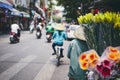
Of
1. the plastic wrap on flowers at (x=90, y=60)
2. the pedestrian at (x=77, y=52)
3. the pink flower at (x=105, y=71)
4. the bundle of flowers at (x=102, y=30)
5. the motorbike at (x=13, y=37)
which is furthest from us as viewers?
the motorbike at (x=13, y=37)

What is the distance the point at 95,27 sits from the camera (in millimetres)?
4293

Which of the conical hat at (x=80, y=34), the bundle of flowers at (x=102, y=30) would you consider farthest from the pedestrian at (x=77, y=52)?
the bundle of flowers at (x=102, y=30)

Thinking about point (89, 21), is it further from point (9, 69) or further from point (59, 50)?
point (59, 50)

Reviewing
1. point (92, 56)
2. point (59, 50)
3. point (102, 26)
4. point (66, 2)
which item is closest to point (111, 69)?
point (92, 56)

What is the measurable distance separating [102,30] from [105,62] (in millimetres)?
544

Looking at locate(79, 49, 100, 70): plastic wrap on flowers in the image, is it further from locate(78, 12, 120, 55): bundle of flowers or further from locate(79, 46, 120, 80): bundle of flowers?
locate(78, 12, 120, 55): bundle of flowers

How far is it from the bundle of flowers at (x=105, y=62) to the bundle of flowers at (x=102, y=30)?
245 mm

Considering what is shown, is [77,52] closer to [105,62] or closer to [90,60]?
[90,60]

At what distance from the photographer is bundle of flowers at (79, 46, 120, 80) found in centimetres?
382

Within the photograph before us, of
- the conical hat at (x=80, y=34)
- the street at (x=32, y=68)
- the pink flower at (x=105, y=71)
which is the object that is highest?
the conical hat at (x=80, y=34)

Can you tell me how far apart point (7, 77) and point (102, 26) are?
6154 mm

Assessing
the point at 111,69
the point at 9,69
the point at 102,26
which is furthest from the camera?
the point at 9,69

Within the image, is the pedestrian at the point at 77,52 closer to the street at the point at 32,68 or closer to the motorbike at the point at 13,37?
the street at the point at 32,68

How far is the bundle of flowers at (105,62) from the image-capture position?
382 cm
